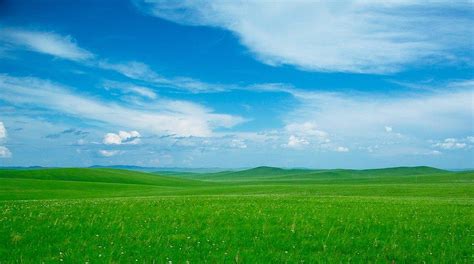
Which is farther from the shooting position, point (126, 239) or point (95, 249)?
point (126, 239)

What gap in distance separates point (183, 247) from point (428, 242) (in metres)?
8.12

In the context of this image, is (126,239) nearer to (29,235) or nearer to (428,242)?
(29,235)

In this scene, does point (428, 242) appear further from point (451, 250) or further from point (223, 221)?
point (223, 221)

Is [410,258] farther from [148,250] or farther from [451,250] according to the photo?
[148,250]

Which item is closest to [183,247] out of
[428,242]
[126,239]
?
[126,239]

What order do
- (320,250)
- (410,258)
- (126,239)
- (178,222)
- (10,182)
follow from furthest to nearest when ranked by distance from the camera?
(10,182)
(178,222)
(126,239)
(320,250)
(410,258)

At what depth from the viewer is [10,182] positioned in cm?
7888

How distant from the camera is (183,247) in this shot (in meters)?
11.4

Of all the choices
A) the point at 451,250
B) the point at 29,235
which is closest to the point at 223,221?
the point at 29,235

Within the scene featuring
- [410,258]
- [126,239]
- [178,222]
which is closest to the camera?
[410,258]

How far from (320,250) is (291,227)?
3.37 meters

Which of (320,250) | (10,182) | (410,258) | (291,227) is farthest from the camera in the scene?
(10,182)

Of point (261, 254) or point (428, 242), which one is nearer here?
point (261, 254)

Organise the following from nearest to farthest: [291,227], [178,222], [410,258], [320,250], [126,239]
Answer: [410,258]
[320,250]
[126,239]
[291,227]
[178,222]
